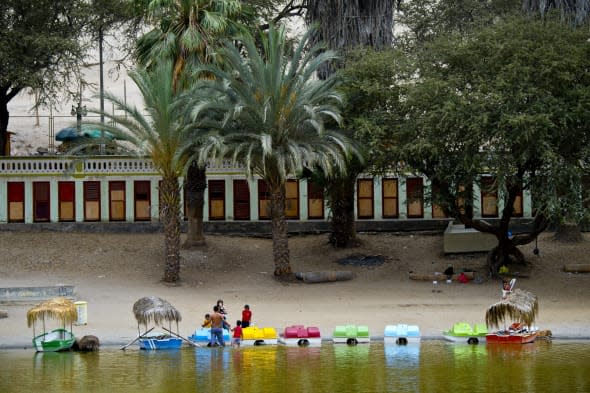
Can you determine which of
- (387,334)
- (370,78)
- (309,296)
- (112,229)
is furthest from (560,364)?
(112,229)

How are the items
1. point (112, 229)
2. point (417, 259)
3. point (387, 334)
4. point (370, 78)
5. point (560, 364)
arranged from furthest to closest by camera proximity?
point (112, 229) < point (417, 259) < point (370, 78) < point (387, 334) < point (560, 364)

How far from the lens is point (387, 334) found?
99.0 ft

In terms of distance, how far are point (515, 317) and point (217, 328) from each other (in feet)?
26.4

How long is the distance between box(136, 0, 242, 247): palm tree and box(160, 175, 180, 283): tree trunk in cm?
119

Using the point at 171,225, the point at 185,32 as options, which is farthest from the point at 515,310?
the point at 185,32

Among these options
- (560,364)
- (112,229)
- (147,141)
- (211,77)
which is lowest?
(560,364)

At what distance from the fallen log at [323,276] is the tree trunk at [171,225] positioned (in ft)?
15.0

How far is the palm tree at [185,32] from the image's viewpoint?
131ft

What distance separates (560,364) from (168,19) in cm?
2159

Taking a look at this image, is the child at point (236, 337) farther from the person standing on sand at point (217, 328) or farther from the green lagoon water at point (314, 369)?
the green lagoon water at point (314, 369)

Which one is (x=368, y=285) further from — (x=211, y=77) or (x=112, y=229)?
(x=112, y=229)

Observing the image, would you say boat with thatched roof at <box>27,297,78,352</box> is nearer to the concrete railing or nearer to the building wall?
the building wall

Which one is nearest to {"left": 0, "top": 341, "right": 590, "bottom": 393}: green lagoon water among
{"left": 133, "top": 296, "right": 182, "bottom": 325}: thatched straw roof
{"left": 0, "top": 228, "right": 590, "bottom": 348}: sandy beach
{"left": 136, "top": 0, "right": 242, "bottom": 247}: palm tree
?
{"left": 133, "top": 296, "right": 182, "bottom": 325}: thatched straw roof

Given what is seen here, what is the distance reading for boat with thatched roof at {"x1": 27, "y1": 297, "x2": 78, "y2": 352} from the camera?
28.5m
